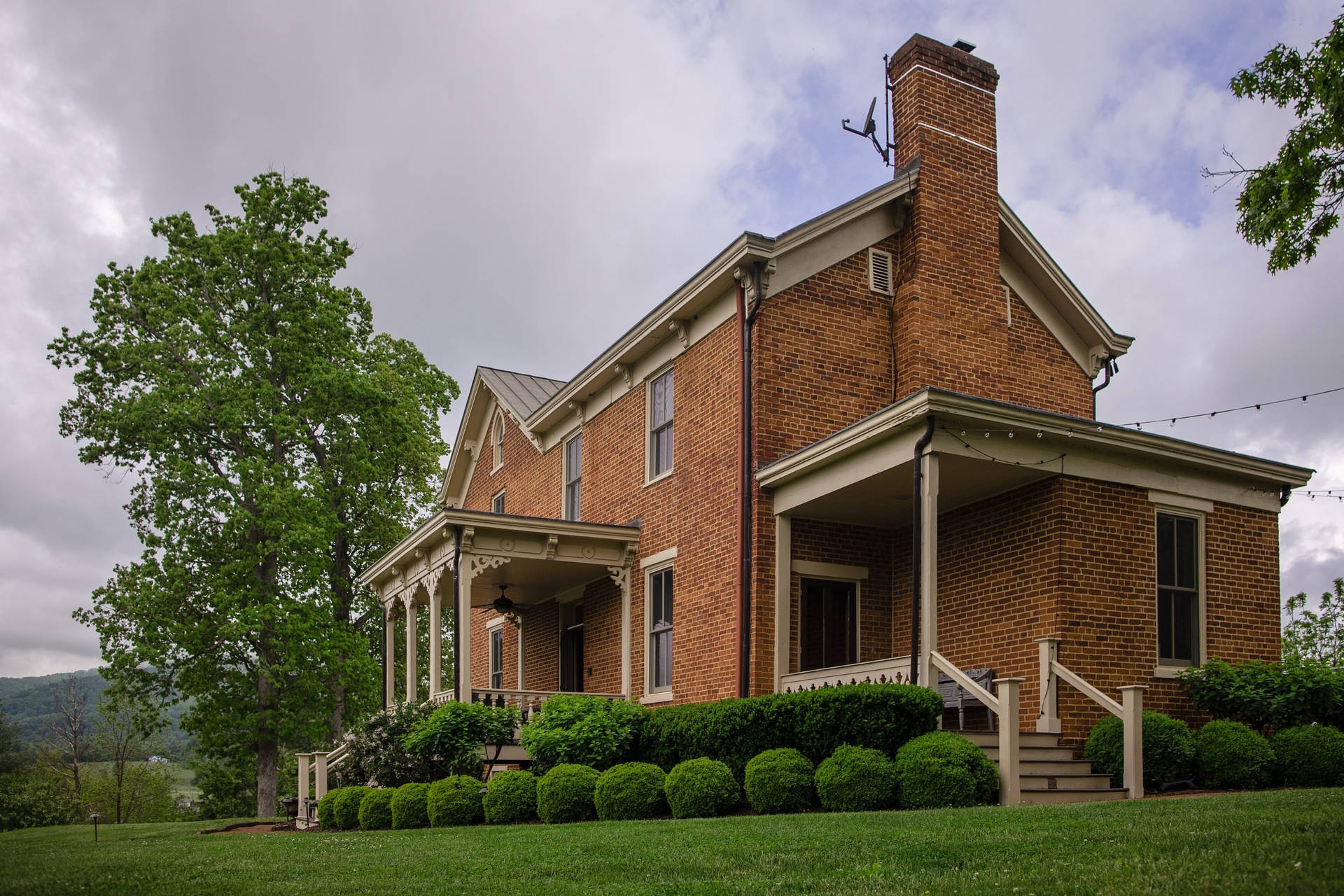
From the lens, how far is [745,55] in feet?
57.2

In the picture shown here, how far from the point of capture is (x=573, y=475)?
71.2 ft

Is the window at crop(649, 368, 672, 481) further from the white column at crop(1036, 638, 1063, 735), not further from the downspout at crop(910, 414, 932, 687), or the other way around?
the white column at crop(1036, 638, 1063, 735)

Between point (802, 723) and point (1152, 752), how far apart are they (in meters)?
3.50

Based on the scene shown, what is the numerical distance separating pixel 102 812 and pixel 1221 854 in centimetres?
4701

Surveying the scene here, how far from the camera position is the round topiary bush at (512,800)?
43.9 ft

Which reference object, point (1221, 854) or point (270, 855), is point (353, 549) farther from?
point (1221, 854)

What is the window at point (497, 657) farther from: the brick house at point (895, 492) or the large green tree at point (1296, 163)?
the large green tree at point (1296, 163)

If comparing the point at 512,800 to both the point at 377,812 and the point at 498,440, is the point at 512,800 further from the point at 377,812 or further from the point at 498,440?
the point at 498,440

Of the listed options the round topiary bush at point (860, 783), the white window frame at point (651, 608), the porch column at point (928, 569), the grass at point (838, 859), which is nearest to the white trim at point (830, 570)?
the white window frame at point (651, 608)

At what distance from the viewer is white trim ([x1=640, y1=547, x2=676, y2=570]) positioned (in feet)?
56.1

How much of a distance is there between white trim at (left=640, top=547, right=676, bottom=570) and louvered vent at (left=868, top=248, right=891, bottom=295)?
484 cm

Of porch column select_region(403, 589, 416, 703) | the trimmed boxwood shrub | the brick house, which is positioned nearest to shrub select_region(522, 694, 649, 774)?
the brick house

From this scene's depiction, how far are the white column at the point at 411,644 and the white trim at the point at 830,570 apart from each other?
347 inches

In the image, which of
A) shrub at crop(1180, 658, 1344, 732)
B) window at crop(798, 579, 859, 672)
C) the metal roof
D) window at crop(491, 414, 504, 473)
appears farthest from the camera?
window at crop(491, 414, 504, 473)
